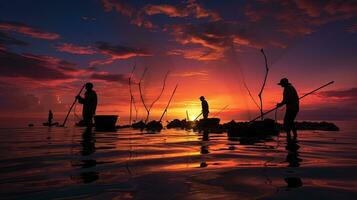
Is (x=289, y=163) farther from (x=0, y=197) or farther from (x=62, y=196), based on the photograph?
(x=0, y=197)

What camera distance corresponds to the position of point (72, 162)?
18.9 ft

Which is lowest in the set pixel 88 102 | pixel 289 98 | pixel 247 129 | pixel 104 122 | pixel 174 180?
pixel 174 180

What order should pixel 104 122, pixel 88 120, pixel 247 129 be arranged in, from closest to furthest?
pixel 247 129 < pixel 88 120 < pixel 104 122

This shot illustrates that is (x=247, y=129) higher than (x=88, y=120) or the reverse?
the reverse

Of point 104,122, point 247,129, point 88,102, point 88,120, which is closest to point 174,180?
point 247,129

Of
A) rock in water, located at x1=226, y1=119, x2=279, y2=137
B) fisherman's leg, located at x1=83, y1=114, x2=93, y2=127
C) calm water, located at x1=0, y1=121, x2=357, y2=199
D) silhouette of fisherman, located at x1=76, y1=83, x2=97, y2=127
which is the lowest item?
calm water, located at x1=0, y1=121, x2=357, y2=199

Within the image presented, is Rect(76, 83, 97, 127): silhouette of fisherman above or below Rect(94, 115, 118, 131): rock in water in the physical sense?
above

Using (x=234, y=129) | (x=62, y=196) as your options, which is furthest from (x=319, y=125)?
(x=62, y=196)

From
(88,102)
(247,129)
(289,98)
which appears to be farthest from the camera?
(88,102)

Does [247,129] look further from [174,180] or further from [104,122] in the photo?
[174,180]

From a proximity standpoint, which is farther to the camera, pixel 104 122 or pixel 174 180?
pixel 104 122

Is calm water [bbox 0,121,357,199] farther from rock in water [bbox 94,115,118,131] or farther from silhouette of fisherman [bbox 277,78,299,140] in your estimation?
rock in water [bbox 94,115,118,131]

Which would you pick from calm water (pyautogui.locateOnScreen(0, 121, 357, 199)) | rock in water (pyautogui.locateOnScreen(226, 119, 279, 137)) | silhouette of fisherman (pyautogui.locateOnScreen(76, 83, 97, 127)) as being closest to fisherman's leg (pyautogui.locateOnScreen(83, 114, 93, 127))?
silhouette of fisherman (pyautogui.locateOnScreen(76, 83, 97, 127))

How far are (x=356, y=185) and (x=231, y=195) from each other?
69.7 inches
